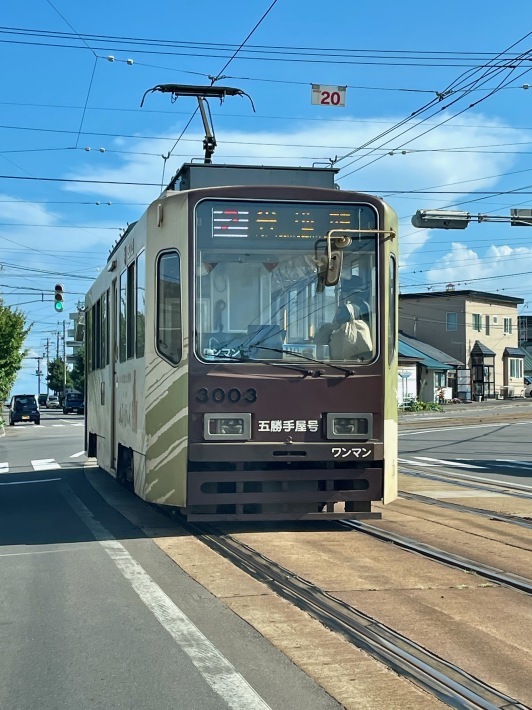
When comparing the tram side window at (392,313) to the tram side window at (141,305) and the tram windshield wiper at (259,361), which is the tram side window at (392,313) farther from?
the tram side window at (141,305)

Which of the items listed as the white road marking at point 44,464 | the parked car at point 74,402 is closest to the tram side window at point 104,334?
the white road marking at point 44,464

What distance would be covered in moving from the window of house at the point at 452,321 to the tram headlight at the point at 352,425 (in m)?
69.5

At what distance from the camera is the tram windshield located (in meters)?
8.76

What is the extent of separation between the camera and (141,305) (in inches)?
379

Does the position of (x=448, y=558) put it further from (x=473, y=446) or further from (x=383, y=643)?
(x=473, y=446)

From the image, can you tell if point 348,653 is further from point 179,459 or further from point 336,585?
point 179,459

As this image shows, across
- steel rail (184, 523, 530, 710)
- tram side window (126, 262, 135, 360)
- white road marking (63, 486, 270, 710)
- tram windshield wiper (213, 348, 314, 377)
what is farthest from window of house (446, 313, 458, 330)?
steel rail (184, 523, 530, 710)

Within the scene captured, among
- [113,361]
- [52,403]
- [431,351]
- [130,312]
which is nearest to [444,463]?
[113,361]

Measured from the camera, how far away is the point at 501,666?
5.06 metres

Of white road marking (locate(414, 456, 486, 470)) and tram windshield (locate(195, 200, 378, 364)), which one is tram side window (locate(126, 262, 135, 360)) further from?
white road marking (locate(414, 456, 486, 470))

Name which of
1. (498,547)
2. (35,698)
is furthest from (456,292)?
(35,698)

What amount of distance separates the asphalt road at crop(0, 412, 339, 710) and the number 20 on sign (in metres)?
11.7

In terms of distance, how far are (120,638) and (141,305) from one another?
15.1ft

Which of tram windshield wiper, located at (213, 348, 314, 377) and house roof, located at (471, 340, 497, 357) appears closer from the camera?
tram windshield wiper, located at (213, 348, 314, 377)
